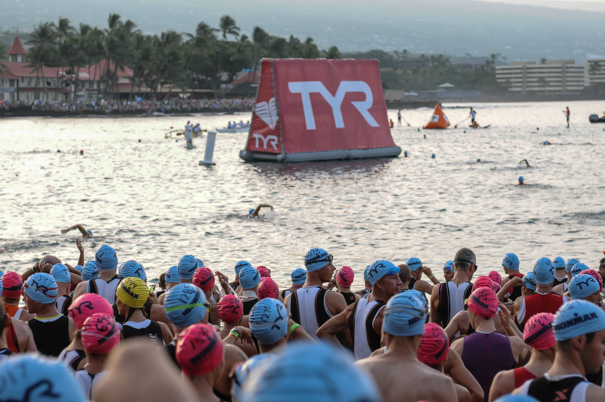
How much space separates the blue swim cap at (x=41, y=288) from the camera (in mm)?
6434

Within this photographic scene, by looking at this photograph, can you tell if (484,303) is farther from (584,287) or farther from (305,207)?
(305,207)

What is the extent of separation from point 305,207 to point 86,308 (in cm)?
2300

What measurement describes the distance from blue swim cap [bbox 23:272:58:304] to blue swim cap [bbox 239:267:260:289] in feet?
6.55

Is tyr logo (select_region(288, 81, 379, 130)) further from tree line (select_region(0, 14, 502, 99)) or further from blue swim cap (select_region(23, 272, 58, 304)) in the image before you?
tree line (select_region(0, 14, 502, 99))

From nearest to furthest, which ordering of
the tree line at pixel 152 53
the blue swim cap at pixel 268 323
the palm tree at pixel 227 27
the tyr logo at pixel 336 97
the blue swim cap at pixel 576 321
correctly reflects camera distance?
1. the blue swim cap at pixel 576 321
2. the blue swim cap at pixel 268 323
3. the tyr logo at pixel 336 97
4. the tree line at pixel 152 53
5. the palm tree at pixel 227 27

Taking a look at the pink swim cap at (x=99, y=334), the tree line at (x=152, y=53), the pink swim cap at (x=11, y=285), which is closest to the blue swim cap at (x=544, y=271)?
the pink swim cap at (x=99, y=334)

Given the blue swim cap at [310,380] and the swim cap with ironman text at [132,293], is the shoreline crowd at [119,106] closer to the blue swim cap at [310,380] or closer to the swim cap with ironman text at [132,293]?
the swim cap with ironman text at [132,293]

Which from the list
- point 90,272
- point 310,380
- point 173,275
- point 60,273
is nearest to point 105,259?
point 60,273

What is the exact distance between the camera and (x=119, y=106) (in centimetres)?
13188

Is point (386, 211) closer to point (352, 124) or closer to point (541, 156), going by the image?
point (352, 124)

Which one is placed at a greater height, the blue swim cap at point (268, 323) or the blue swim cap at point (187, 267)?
the blue swim cap at point (268, 323)

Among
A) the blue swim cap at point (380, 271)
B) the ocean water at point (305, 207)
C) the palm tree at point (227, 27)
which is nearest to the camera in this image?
the blue swim cap at point (380, 271)

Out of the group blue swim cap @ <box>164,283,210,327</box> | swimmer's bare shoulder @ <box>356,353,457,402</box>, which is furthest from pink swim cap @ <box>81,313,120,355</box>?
swimmer's bare shoulder @ <box>356,353,457,402</box>

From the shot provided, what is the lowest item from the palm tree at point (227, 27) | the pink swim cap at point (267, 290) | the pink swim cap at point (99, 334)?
the pink swim cap at point (267, 290)
